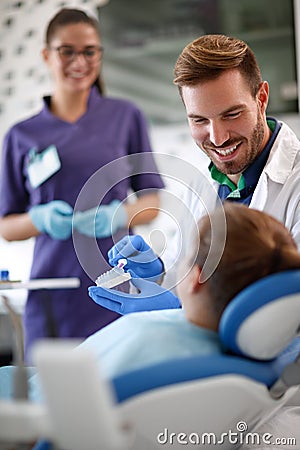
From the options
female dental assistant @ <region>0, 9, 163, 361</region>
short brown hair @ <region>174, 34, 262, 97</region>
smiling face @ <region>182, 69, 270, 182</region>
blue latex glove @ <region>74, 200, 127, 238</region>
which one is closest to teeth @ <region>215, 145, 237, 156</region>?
smiling face @ <region>182, 69, 270, 182</region>

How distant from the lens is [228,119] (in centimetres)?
172

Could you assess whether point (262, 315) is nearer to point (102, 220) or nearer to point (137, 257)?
point (137, 257)

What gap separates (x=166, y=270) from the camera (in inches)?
67.4

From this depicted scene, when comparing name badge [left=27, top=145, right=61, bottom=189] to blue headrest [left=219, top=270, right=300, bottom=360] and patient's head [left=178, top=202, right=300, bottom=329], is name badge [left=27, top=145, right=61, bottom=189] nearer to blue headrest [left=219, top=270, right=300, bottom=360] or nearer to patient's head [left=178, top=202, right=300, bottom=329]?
patient's head [left=178, top=202, right=300, bottom=329]

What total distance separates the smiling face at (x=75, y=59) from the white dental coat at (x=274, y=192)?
1.01 m

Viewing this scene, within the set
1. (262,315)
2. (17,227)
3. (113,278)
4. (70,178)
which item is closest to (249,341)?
(262,315)

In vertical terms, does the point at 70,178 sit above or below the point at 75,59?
below

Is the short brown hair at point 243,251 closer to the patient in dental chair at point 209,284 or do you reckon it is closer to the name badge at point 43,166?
the patient in dental chair at point 209,284

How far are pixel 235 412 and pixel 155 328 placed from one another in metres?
0.19

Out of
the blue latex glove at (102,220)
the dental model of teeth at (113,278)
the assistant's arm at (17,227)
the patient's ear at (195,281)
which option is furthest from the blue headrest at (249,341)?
the assistant's arm at (17,227)

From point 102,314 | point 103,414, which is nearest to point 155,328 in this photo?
point 103,414

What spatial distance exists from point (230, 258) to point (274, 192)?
1.88 feet

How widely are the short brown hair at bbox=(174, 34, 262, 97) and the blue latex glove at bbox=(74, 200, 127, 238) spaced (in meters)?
0.49

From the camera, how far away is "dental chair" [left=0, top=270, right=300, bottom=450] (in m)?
0.88
